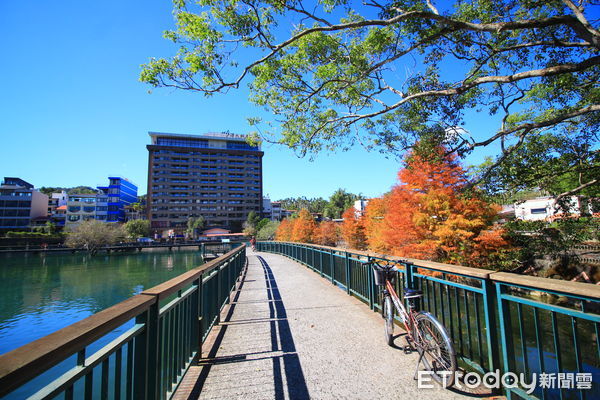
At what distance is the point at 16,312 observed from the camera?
58.3 feet

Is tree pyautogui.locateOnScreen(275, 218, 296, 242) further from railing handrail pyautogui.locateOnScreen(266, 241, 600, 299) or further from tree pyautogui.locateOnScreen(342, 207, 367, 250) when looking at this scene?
railing handrail pyautogui.locateOnScreen(266, 241, 600, 299)

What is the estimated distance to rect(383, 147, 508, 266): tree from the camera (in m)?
14.4

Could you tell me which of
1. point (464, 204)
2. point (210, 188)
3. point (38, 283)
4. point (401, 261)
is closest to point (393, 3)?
point (401, 261)

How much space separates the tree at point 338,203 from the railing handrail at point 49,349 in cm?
7654

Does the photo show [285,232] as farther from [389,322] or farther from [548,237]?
[389,322]

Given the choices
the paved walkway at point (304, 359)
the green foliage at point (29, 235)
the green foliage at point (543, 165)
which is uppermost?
the green foliage at point (543, 165)

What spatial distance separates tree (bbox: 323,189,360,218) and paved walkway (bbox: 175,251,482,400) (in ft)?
238

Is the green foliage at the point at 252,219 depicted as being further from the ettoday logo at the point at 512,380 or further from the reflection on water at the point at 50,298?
the ettoday logo at the point at 512,380

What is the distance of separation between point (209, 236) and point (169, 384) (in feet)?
256

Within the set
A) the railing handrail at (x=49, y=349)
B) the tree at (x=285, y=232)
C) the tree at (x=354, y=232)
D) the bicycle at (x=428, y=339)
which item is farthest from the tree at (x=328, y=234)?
the railing handrail at (x=49, y=349)

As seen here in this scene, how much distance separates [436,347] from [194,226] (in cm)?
8653

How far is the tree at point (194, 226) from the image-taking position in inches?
3292

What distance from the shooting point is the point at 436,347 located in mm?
3139

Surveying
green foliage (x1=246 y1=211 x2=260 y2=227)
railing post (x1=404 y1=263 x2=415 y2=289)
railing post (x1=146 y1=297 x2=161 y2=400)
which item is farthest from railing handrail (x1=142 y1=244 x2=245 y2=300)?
green foliage (x1=246 y1=211 x2=260 y2=227)
